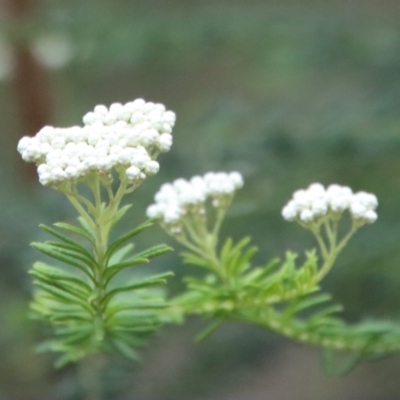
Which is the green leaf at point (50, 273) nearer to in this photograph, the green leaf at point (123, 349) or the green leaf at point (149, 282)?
the green leaf at point (149, 282)

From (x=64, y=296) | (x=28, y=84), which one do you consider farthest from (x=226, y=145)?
(x=64, y=296)

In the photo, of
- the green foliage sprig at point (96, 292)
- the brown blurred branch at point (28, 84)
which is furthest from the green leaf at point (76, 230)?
the brown blurred branch at point (28, 84)

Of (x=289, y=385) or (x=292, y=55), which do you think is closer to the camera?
(x=292, y=55)

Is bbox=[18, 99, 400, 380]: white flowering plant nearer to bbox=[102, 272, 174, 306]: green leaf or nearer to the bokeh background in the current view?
bbox=[102, 272, 174, 306]: green leaf

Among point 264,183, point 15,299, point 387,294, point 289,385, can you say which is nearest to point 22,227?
point 15,299

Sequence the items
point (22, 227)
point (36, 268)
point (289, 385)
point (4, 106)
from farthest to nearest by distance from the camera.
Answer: point (289, 385)
point (4, 106)
point (22, 227)
point (36, 268)

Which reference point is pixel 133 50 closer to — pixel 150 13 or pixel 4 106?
pixel 150 13

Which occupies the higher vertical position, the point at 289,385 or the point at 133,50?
the point at 133,50

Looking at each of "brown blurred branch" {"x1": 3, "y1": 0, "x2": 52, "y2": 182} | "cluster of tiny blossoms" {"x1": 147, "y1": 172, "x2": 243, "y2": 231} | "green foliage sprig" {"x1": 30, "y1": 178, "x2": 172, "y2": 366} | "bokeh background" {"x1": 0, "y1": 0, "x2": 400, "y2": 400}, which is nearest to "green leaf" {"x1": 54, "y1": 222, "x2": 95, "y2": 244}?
"green foliage sprig" {"x1": 30, "y1": 178, "x2": 172, "y2": 366}
